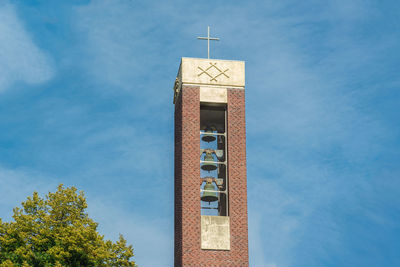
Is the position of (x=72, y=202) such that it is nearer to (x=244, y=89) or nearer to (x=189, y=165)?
(x=189, y=165)

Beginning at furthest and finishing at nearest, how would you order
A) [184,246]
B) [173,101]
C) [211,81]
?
[173,101] → [211,81] → [184,246]

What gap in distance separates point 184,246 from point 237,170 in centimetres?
447

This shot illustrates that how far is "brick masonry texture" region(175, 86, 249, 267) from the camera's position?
3716cm

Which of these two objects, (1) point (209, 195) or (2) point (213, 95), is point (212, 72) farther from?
(1) point (209, 195)

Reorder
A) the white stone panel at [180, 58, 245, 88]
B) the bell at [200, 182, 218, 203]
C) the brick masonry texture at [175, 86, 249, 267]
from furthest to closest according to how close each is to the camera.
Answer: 1. the white stone panel at [180, 58, 245, 88]
2. the bell at [200, 182, 218, 203]
3. the brick masonry texture at [175, 86, 249, 267]

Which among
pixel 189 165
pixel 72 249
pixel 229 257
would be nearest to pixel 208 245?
pixel 229 257

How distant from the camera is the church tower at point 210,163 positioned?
3731cm

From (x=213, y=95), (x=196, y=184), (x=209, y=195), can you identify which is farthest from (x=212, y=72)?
(x=209, y=195)

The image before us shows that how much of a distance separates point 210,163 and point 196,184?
1.40 metres

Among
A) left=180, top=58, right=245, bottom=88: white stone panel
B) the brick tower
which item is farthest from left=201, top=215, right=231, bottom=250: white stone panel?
left=180, top=58, right=245, bottom=88: white stone panel

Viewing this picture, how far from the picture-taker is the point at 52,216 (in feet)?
134

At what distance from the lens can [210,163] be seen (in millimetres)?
39031

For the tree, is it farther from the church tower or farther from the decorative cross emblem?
the decorative cross emblem

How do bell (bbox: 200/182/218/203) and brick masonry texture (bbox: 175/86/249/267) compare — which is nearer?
brick masonry texture (bbox: 175/86/249/267)
